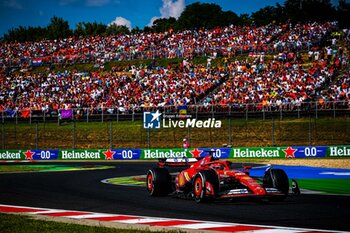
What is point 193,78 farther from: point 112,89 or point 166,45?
point 166,45

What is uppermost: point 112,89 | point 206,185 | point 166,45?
point 166,45

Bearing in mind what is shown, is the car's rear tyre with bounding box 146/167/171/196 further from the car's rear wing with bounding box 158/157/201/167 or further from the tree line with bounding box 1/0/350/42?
the tree line with bounding box 1/0/350/42

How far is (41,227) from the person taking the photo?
33.2ft

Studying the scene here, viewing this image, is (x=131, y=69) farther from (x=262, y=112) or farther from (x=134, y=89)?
(x=262, y=112)

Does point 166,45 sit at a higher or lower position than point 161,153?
higher

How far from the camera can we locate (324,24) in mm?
48844

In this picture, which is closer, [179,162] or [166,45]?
[179,162]

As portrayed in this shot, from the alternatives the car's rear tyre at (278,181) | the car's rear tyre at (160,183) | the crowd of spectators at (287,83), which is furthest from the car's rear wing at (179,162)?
the crowd of spectators at (287,83)

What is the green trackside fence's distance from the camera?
32.0 m

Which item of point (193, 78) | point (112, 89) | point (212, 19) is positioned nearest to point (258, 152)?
point (193, 78)

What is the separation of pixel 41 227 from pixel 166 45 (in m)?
46.6

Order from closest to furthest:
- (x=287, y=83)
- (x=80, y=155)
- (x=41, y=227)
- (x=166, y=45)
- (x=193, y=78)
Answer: (x=41, y=227) → (x=80, y=155) → (x=287, y=83) → (x=193, y=78) → (x=166, y=45)

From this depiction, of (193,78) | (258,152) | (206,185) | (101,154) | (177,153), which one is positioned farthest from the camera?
(193,78)

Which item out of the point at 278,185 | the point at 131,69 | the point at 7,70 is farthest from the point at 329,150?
the point at 7,70
